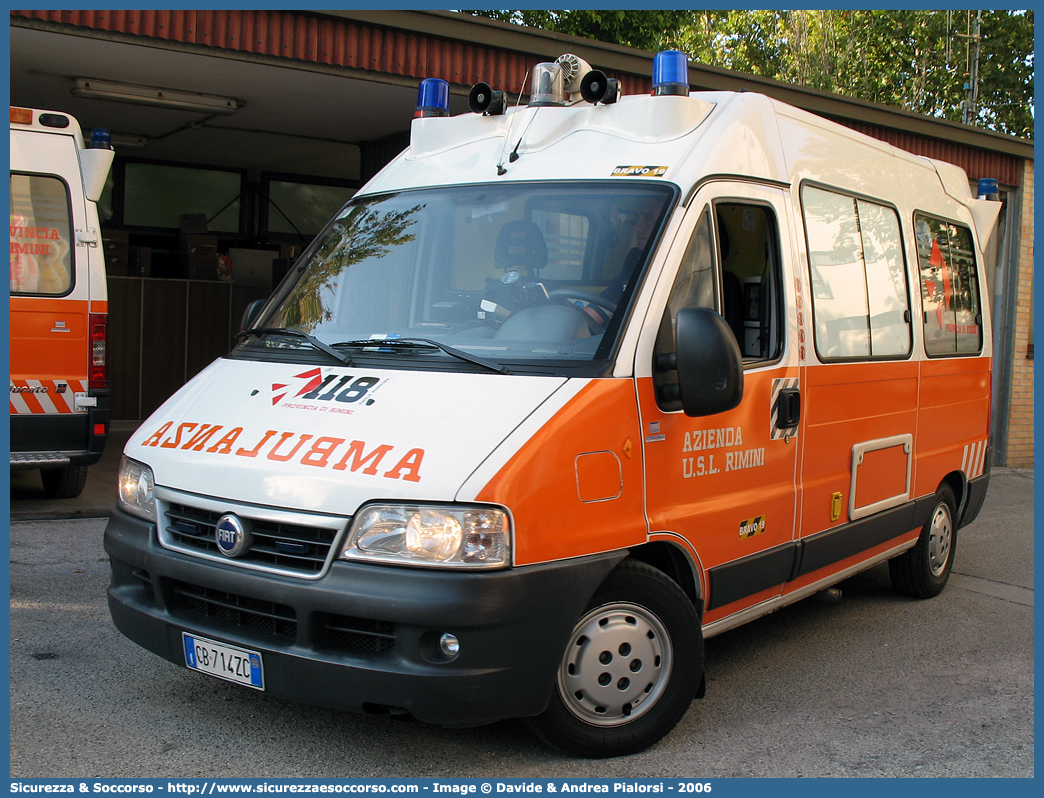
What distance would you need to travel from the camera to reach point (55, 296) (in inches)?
296

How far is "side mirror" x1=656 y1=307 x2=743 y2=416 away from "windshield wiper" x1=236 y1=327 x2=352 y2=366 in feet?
4.13

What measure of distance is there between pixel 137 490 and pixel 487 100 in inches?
90.0

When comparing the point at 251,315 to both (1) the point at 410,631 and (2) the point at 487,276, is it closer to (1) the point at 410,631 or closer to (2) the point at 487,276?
(2) the point at 487,276

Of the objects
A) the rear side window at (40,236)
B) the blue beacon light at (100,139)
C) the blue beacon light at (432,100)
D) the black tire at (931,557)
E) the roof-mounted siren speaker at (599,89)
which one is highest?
the blue beacon light at (100,139)

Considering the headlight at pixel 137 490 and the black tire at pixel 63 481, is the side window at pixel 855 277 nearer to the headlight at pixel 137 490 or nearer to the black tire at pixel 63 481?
the headlight at pixel 137 490

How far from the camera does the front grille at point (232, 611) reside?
342cm

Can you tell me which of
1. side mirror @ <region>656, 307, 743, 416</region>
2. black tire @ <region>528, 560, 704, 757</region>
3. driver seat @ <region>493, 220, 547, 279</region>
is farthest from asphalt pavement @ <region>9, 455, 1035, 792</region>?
driver seat @ <region>493, 220, 547, 279</region>

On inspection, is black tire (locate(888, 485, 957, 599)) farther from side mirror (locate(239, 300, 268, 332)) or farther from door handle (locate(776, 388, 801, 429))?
side mirror (locate(239, 300, 268, 332))

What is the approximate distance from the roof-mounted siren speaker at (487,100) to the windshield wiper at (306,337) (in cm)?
133

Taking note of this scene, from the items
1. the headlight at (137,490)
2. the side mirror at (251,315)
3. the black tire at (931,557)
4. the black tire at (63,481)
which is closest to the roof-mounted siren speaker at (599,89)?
the side mirror at (251,315)

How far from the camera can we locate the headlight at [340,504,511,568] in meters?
3.21

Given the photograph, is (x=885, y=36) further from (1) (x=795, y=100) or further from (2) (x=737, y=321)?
(2) (x=737, y=321)

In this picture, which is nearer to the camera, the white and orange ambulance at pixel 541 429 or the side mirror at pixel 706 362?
the white and orange ambulance at pixel 541 429

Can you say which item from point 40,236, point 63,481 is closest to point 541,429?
point 40,236
